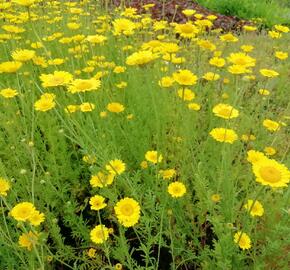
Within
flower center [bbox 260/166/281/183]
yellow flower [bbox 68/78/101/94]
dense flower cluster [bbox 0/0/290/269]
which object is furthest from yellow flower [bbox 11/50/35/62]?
flower center [bbox 260/166/281/183]

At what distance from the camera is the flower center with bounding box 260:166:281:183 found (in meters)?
1.21

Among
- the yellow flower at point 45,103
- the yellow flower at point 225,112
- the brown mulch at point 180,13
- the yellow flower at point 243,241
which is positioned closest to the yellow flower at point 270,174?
the yellow flower at point 243,241

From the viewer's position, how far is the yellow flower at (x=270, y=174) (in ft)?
3.92

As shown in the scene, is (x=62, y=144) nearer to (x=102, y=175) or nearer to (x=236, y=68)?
(x=102, y=175)

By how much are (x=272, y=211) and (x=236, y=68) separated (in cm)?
67

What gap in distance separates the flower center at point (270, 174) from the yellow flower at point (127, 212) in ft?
1.61

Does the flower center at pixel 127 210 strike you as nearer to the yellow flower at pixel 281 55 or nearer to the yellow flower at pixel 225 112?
the yellow flower at pixel 225 112

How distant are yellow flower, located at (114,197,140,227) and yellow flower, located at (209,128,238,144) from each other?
463 millimetres

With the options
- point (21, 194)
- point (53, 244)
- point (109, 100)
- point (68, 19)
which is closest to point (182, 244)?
point (53, 244)

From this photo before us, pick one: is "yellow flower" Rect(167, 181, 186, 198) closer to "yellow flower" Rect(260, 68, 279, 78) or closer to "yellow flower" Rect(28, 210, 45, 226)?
"yellow flower" Rect(28, 210, 45, 226)

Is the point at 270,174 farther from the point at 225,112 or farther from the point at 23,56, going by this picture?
the point at 23,56

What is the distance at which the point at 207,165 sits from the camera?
6.51ft

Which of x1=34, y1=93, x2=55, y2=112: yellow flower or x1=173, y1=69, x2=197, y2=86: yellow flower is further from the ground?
x1=173, y1=69, x2=197, y2=86: yellow flower

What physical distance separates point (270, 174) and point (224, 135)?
18.8 inches
